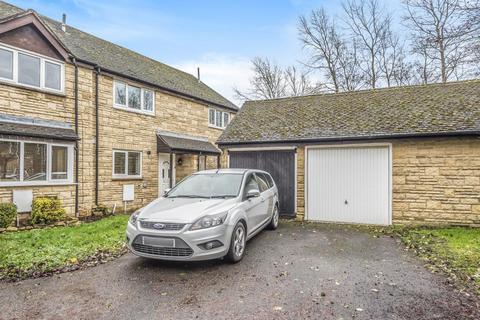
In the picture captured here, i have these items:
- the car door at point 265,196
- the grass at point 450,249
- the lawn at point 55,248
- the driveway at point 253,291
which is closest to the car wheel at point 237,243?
the driveway at point 253,291

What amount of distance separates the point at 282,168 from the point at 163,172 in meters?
6.69

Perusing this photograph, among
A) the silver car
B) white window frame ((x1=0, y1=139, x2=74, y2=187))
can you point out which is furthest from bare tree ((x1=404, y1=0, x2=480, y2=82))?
white window frame ((x1=0, y1=139, x2=74, y2=187))

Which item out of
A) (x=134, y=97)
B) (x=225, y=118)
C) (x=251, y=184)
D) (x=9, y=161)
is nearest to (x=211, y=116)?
(x=225, y=118)

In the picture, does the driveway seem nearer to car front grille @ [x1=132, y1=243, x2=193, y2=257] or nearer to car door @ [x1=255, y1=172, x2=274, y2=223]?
car front grille @ [x1=132, y1=243, x2=193, y2=257]

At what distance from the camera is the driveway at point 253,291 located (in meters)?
3.84

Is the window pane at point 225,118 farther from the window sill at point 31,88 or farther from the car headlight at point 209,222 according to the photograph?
the car headlight at point 209,222

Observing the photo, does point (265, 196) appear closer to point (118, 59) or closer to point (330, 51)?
point (118, 59)

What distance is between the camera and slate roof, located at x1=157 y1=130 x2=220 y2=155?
46.6ft

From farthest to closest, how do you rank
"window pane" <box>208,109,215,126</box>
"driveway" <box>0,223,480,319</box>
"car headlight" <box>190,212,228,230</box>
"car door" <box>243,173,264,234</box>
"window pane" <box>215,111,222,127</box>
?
"window pane" <box>215,111,222,127</box> → "window pane" <box>208,109,215,126</box> → "car door" <box>243,173,264,234</box> → "car headlight" <box>190,212,228,230</box> → "driveway" <box>0,223,480,319</box>

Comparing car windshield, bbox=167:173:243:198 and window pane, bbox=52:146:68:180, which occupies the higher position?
window pane, bbox=52:146:68:180

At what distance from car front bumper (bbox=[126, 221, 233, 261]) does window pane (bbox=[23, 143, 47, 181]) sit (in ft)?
21.9

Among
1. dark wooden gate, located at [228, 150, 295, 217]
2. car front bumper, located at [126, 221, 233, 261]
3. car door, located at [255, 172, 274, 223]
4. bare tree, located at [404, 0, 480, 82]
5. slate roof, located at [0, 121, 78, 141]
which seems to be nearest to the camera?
car front bumper, located at [126, 221, 233, 261]

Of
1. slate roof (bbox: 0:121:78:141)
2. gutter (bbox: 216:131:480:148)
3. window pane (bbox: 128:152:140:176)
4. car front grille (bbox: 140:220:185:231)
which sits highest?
slate roof (bbox: 0:121:78:141)

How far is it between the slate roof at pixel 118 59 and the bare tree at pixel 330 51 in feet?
37.1
